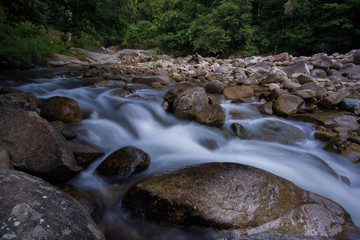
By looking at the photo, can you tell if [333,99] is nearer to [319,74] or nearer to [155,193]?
[319,74]

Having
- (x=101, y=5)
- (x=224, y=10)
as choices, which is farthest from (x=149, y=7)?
(x=101, y=5)

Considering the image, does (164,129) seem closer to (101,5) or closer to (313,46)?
(101,5)

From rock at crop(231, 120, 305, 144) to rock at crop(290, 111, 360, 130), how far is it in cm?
61

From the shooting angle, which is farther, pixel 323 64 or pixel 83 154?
pixel 323 64

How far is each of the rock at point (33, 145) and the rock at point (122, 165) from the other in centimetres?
42

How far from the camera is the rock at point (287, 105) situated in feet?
15.7

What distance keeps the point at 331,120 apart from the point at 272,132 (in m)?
1.40

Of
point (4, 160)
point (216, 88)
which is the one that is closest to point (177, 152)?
point (4, 160)

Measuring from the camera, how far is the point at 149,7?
3231 cm

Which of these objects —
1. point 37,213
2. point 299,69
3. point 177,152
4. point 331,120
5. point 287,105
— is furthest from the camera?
point 299,69

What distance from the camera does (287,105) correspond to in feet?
15.9

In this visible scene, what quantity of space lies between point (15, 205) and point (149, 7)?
36.8m

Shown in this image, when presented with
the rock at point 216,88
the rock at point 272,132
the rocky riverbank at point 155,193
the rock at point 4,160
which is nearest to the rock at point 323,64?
the rock at point 216,88

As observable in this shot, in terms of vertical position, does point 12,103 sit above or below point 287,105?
below
